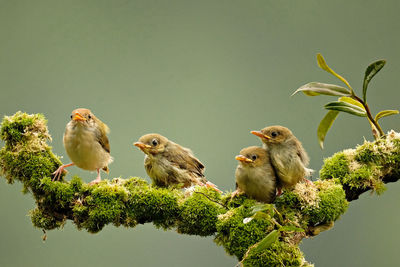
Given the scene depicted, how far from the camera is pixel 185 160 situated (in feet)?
11.6

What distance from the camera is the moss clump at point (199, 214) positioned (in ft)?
A: 9.93

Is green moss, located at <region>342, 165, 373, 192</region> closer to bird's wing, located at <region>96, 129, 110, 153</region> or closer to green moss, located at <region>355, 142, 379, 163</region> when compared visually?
green moss, located at <region>355, 142, 379, 163</region>

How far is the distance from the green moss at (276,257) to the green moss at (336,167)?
0.79 meters

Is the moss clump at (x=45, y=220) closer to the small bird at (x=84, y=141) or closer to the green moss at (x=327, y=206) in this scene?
the small bird at (x=84, y=141)

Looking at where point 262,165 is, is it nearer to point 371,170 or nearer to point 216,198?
point 216,198

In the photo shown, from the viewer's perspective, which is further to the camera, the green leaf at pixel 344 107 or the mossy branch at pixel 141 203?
Answer: the green leaf at pixel 344 107

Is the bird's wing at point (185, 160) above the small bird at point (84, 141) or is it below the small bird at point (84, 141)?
below

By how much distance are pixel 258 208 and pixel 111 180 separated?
45.0 inches

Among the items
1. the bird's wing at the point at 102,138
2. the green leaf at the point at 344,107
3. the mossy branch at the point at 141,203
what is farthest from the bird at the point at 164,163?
the green leaf at the point at 344,107

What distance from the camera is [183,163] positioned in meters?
3.48

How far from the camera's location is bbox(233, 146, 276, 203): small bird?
9.96ft

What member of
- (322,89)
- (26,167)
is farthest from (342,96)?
(26,167)

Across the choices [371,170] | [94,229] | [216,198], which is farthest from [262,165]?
[94,229]

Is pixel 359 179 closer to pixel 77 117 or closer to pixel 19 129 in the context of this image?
pixel 77 117
